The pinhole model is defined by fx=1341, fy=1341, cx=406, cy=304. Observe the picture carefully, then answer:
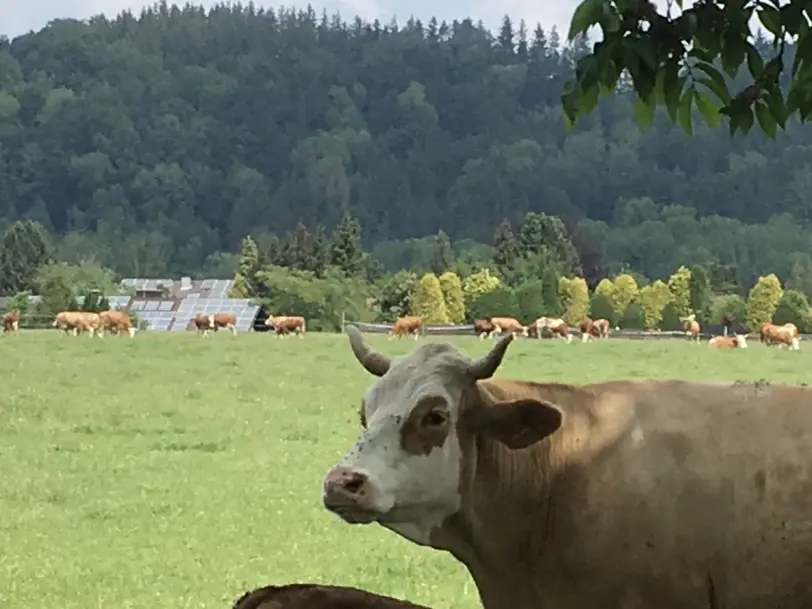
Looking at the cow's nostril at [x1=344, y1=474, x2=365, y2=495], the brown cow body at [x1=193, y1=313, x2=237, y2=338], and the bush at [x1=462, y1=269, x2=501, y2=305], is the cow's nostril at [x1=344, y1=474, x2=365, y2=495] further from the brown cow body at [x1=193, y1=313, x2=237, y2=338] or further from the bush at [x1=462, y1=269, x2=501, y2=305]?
the bush at [x1=462, y1=269, x2=501, y2=305]

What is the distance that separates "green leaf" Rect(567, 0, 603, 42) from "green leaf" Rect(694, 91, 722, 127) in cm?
32

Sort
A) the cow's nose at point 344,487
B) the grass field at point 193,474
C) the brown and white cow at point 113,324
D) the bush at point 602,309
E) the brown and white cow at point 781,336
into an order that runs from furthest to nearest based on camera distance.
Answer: the bush at point 602,309 < the brown and white cow at point 113,324 < the brown and white cow at point 781,336 < the grass field at point 193,474 < the cow's nose at point 344,487

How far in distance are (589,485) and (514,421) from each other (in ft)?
0.63

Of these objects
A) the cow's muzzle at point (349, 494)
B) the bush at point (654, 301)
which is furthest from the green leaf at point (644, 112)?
the bush at point (654, 301)

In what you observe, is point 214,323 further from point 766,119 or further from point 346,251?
point 766,119

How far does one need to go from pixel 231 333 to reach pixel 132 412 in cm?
1589

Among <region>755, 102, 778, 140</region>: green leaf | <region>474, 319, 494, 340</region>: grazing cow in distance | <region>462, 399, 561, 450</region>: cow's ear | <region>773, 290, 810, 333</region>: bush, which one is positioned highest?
<region>755, 102, 778, 140</region>: green leaf

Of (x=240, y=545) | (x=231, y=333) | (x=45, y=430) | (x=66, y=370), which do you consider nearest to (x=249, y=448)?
(x=45, y=430)

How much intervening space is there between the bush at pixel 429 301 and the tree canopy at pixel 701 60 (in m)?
32.3

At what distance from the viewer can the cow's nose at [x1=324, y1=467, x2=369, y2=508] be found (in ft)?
7.74

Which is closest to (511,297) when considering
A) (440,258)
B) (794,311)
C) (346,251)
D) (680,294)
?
(680,294)

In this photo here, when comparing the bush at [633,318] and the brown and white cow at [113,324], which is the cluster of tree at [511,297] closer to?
the bush at [633,318]

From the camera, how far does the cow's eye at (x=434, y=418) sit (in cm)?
251

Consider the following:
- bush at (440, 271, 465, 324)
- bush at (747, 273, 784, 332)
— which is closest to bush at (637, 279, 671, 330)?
bush at (747, 273, 784, 332)
